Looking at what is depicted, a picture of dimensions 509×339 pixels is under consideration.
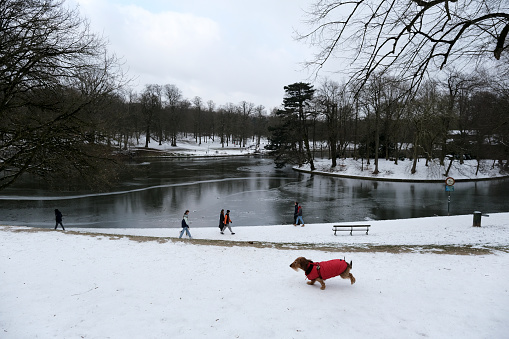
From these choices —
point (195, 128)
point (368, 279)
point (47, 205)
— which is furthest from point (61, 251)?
point (195, 128)

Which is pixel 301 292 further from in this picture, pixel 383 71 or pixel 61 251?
pixel 61 251

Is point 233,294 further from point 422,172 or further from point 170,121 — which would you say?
point 170,121

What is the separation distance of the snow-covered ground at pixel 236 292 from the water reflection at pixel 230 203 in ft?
26.9

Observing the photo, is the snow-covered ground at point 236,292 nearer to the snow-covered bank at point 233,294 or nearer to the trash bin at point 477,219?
the snow-covered bank at point 233,294

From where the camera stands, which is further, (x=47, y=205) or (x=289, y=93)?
(x=289, y=93)

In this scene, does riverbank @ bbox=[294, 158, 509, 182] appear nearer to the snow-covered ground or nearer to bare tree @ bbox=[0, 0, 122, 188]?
the snow-covered ground

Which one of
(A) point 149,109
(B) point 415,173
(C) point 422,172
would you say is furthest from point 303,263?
(A) point 149,109

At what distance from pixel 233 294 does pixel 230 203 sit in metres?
16.4

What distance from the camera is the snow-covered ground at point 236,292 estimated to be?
4.51m

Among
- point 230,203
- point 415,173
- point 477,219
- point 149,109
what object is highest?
point 149,109

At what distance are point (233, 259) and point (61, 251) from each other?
524cm

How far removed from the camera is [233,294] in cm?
564

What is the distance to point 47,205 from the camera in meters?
19.8

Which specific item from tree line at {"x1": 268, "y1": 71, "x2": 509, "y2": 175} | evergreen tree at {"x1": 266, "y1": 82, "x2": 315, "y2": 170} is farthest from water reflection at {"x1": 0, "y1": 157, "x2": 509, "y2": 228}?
evergreen tree at {"x1": 266, "y1": 82, "x2": 315, "y2": 170}
